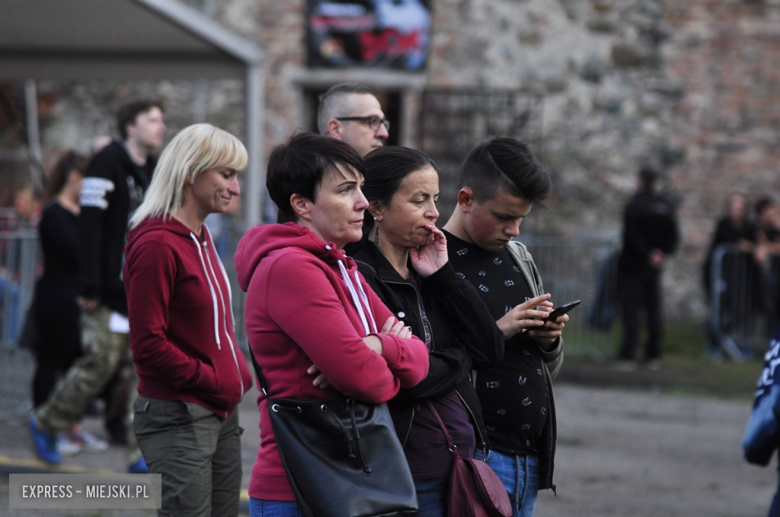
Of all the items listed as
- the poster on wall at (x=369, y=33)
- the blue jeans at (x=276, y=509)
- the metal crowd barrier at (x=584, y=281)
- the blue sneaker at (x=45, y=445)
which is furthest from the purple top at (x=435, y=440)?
the poster on wall at (x=369, y=33)

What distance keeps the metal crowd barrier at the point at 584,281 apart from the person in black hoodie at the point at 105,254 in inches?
230

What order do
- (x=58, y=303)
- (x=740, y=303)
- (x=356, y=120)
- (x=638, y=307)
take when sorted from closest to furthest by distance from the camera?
1. (x=356, y=120)
2. (x=58, y=303)
3. (x=638, y=307)
4. (x=740, y=303)

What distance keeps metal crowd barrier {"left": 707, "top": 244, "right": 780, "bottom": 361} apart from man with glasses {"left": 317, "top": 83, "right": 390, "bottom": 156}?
7.71 meters

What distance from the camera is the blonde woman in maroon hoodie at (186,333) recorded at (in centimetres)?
322

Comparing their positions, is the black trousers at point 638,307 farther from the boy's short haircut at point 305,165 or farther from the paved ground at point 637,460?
the boy's short haircut at point 305,165

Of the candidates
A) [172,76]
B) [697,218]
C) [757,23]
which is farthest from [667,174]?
[172,76]

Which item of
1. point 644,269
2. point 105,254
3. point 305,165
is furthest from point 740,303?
point 305,165

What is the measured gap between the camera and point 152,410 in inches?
130

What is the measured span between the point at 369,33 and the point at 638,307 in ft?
16.4

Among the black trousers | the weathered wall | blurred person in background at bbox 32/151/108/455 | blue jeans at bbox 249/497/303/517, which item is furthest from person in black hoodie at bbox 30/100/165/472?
the weathered wall

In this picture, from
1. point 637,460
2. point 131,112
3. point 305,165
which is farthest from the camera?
point 637,460

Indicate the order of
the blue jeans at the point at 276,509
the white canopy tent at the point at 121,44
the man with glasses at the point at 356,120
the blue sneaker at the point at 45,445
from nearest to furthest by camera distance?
the blue jeans at the point at 276,509
the man with glasses at the point at 356,120
the blue sneaker at the point at 45,445
the white canopy tent at the point at 121,44

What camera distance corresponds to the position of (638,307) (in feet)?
32.9

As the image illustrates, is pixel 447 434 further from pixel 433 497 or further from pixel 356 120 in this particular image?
pixel 356 120
